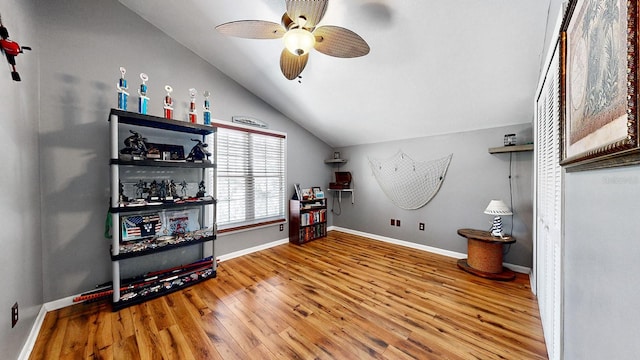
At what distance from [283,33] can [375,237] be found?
3599 mm

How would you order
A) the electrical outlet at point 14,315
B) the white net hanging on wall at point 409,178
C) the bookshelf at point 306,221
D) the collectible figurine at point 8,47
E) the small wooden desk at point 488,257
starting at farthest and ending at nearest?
the bookshelf at point 306,221 < the white net hanging on wall at point 409,178 < the small wooden desk at point 488,257 < the electrical outlet at point 14,315 < the collectible figurine at point 8,47

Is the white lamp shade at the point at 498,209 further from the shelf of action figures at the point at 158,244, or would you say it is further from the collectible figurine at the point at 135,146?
the collectible figurine at the point at 135,146

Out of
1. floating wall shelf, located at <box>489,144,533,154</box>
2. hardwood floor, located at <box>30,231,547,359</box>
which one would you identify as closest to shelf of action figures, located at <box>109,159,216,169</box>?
hardwood floor, located at <box>30,231,547,359</box>

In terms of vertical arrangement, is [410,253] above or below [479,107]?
below

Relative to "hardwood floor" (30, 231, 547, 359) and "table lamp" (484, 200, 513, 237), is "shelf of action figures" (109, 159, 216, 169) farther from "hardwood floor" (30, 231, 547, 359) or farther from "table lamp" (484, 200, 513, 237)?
"table lamp" (484, 200, 513, 237)

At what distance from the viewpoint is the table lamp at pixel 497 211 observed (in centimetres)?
252

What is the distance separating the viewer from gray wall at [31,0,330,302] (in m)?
2.01

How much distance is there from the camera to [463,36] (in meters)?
1.83

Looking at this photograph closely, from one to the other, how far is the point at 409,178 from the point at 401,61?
2.01 m

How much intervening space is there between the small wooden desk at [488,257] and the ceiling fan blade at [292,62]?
107 inches

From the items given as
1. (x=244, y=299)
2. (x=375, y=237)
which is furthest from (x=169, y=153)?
(x=375, y=237)

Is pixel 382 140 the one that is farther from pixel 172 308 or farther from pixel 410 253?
pixel 172 308

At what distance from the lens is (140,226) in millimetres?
2260

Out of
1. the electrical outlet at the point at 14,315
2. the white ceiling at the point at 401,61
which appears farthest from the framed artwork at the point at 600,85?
the electrical outlet at the point at 14,315
